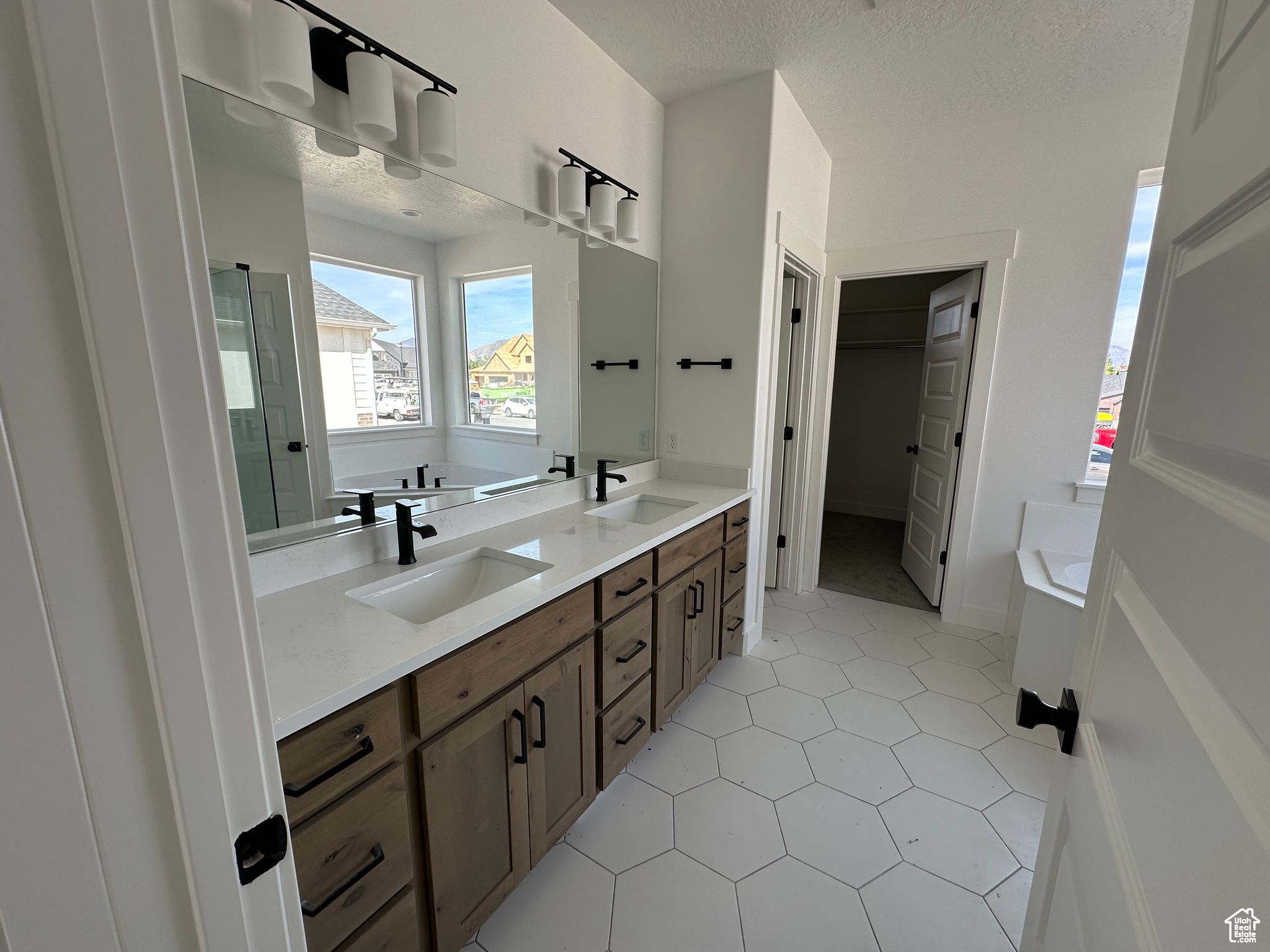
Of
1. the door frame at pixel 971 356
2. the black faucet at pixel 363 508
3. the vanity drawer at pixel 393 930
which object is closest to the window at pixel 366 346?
the black faucet at pixel 363 508

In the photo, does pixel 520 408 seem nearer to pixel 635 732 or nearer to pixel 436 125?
pixel 436 125

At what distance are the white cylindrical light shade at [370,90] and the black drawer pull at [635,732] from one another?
1.88 m

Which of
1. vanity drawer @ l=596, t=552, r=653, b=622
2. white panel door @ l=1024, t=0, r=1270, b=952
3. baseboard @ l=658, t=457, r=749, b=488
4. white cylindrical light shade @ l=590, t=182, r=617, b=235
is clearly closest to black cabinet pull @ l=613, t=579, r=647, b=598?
vanity drawer @ l=596, t=552, r=653, b=622

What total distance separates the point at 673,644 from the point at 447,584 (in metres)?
0.92

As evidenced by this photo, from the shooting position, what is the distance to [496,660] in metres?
1.18

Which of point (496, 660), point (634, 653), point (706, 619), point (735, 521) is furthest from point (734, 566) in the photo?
point (496, 660)

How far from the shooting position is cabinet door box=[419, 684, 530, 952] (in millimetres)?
1091

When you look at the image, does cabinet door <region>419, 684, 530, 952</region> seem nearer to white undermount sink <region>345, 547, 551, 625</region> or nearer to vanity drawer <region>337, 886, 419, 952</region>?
vanity drawer <region>337, 886, 419, 952</region>

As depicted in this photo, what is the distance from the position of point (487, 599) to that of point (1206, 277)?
1260 mm

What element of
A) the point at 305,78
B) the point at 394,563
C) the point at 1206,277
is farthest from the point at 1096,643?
the point at 305,78

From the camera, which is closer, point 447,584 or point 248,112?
point 248,112

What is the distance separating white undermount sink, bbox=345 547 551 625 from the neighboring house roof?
2.32 feet

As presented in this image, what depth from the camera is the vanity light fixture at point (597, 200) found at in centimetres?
190

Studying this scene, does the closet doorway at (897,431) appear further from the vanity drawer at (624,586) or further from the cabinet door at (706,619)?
the vanity drawer at (624,586)
